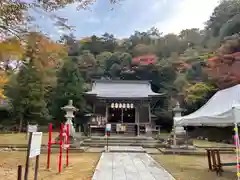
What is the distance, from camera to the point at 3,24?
5.34 meters

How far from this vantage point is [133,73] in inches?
1319

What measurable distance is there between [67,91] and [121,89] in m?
5.81

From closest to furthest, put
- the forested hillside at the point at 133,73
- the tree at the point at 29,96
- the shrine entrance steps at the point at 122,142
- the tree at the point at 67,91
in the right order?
1. the shrine entrance steps at the point at 122,142
2. the forested hillside at the point at 133,73
3. the tree at the point at 29,96
4. the tree at the point at 67,91

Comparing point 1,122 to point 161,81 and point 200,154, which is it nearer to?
point 161,81

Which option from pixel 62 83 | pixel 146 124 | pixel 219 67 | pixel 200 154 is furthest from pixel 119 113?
pixel 200 154

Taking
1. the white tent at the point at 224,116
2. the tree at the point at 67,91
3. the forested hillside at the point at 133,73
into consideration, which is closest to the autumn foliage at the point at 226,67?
the forested hillside at the point at 133,73

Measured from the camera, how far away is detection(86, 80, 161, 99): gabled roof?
19.0 meters

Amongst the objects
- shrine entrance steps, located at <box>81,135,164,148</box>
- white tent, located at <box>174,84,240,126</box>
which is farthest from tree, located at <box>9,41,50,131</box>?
white tent, located at <box>174,84,240,126</box>

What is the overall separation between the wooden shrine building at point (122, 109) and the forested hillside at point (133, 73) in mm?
3487

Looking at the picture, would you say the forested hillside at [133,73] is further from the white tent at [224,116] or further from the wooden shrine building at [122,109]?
the white tent at [224,116]

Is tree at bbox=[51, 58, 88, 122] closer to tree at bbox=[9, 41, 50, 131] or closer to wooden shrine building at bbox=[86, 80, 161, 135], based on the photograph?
tree at bbox=[9, 41, 50, 131]

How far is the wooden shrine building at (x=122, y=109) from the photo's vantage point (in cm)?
1792

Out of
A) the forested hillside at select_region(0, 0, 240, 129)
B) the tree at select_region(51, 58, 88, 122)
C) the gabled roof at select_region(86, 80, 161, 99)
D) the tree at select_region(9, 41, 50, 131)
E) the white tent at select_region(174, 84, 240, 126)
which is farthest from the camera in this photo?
the tree at select_region(51, 58, 88, 122)

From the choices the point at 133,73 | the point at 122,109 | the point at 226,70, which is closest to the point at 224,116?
the point at 226,70
